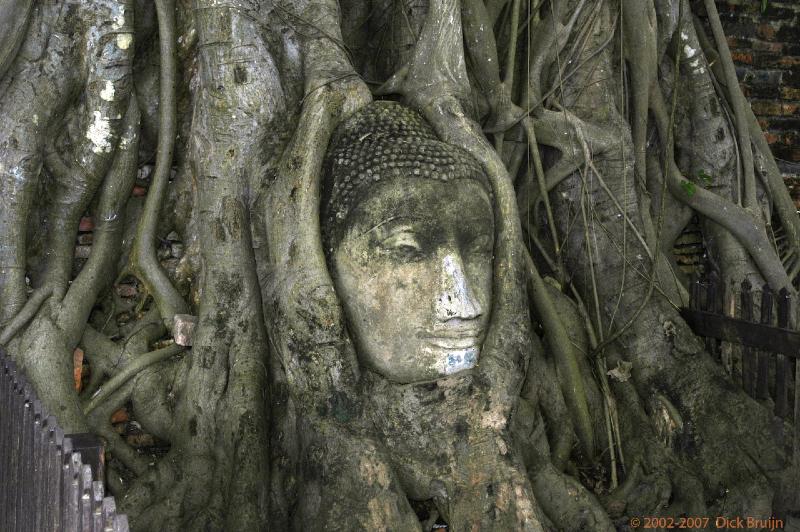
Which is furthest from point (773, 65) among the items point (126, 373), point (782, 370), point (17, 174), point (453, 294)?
point (17, 174)

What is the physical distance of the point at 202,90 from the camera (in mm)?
3795

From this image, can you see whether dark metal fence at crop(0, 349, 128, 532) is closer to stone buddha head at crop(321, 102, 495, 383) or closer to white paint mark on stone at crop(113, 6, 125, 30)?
stone buddha head at crop(321, 102, 495, 383)

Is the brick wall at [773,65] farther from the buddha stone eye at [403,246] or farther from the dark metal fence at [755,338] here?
the buddha stone eye at [403,246]

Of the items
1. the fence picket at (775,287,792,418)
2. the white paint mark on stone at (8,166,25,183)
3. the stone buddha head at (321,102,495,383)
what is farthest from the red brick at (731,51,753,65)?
the white paint mark on stone at (8,166,25,183)

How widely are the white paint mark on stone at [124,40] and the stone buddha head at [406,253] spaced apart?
119cm

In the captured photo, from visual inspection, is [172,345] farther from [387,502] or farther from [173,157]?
[387,502]

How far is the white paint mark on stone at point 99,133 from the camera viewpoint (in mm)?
3875

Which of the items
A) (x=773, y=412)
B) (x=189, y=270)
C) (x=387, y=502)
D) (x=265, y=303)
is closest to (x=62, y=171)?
(x=189, y=270)

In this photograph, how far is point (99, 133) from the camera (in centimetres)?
388

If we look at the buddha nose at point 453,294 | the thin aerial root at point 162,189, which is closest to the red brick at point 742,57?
the buddha nose at point 453,294

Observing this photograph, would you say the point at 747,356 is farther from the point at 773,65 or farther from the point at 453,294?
the point at 773,65

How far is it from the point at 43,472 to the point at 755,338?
2831 millimetres

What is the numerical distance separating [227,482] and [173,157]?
156cm

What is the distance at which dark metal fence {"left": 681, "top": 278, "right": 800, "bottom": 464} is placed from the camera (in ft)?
11.6
